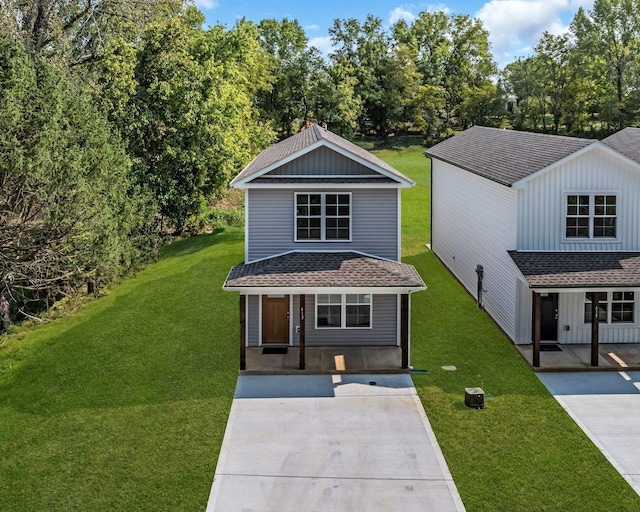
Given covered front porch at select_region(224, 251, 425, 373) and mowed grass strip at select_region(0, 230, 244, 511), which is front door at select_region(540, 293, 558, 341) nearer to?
covered front porch at select_region(224, 251, 425, 373)

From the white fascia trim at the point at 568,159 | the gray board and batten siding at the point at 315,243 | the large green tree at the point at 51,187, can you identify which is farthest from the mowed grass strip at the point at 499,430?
the large green tree at the point at 51,187

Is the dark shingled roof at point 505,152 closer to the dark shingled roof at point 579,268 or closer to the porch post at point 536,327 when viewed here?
the dark shingled roof at point 579,268

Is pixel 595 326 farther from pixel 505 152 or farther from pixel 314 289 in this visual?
pixel 505 152

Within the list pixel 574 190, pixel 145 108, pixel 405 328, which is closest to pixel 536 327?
pixel 405 328

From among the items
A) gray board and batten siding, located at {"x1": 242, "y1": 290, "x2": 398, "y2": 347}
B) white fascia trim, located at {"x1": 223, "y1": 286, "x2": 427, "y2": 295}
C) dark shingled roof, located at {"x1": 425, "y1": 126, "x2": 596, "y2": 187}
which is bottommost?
gray board and batten siding, located at {"x1": 242, "y1": 290, "x2": 398, "y2": 347}

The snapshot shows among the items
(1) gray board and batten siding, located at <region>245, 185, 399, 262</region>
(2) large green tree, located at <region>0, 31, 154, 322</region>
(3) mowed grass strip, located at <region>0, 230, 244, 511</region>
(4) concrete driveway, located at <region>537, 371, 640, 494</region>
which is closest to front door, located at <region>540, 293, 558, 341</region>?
(4) concrete driveway, located at <region>537, 371, 640, 494</region>
